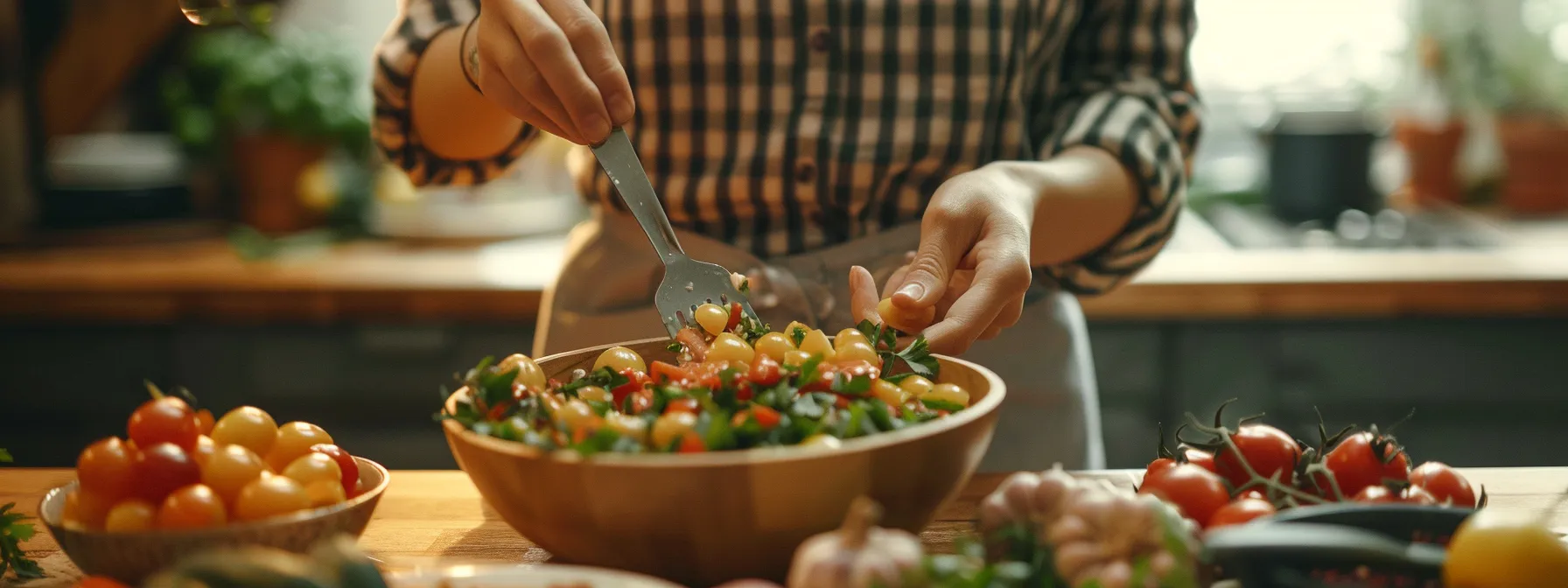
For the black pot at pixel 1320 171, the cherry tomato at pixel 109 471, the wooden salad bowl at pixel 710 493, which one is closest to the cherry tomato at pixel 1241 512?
the wooden salad bowl at pixel 710 493

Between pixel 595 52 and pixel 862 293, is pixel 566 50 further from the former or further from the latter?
pixel 862 293

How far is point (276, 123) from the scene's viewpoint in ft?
7.94

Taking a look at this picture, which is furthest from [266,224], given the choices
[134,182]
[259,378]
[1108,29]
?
[1108,29]

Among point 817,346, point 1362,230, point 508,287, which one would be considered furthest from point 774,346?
point 1362,230

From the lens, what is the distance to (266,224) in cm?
245

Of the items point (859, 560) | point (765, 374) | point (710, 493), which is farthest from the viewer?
point (765, 374)

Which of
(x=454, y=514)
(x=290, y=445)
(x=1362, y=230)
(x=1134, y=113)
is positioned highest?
(x=1134, y=113)

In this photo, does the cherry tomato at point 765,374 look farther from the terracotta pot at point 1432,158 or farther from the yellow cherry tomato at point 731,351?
the terracotta pot at point 1432,158

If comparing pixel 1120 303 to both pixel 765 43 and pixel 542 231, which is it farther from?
pixel 542 231

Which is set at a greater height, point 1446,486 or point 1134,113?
point 1134,113

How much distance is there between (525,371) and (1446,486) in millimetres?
527

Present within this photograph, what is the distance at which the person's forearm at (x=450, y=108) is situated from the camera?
45.2 inches

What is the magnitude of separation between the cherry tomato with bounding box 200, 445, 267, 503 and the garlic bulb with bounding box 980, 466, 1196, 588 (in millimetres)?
374

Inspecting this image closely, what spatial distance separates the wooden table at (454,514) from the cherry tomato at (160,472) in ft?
0.40
